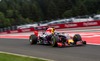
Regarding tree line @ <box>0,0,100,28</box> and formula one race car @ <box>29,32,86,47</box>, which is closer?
formula one race car @ <box>29,32,86,47</box>

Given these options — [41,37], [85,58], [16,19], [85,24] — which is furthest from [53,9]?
[85,58]

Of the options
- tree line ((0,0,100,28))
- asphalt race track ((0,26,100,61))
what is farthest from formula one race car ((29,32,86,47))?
tree line ((0,0,100,28))

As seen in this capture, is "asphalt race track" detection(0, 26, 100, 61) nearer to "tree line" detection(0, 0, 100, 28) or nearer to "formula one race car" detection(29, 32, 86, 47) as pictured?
"formula one race car" detection(29, 32, 86, 47)

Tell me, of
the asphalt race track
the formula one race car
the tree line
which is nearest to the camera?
the asphalt race track

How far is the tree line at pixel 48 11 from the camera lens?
87.9 m

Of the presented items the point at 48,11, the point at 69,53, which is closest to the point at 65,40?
the point at 69,53

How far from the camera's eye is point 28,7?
12325 centimetres

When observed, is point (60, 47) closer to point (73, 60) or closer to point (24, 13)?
point (73, 60)

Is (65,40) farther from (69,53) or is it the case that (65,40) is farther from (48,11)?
(48,11)

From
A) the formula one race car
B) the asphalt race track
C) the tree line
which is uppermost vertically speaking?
the tree line

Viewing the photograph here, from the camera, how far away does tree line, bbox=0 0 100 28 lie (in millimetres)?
87875

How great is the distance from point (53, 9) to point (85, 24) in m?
71.7

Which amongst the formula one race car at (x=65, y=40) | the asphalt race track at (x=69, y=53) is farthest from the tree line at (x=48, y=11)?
the asphalt race track at (x=69, y=53)

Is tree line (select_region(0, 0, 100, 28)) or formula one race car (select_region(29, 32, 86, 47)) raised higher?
tree line (select_region(0, 0, 100, 28))
